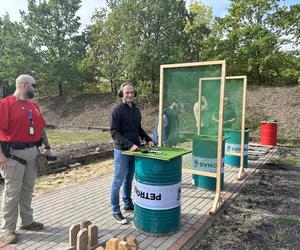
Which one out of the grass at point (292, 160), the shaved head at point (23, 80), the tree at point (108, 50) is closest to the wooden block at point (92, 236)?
the shaved head at point (23, 80)

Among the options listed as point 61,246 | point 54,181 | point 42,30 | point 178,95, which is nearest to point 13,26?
point 42,30

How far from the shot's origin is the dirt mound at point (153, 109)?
15359 mm

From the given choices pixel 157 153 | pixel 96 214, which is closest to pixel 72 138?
pixel 96 214

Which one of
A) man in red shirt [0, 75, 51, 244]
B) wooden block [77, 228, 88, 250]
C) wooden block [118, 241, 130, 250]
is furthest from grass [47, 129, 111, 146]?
wooden block [118, 241, 130, 250]

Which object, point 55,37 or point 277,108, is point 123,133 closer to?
point 277,108

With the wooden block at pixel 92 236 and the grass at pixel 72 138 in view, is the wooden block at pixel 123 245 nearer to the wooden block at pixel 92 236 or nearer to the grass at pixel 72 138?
the wooden block at pixel 92 236

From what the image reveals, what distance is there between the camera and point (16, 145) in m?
3.77

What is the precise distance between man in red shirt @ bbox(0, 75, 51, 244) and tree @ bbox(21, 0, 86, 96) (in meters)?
21.5

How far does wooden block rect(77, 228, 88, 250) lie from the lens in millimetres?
3370

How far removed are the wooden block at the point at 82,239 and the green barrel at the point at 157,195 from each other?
3.02ft

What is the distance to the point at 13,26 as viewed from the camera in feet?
83.4

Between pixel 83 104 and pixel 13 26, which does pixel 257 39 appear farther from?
pixel 13 26

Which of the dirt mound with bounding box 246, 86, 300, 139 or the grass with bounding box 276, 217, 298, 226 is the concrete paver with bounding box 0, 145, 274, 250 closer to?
the grass with bounding box 276, 217, 298, 226

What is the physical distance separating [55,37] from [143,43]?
933 cm
